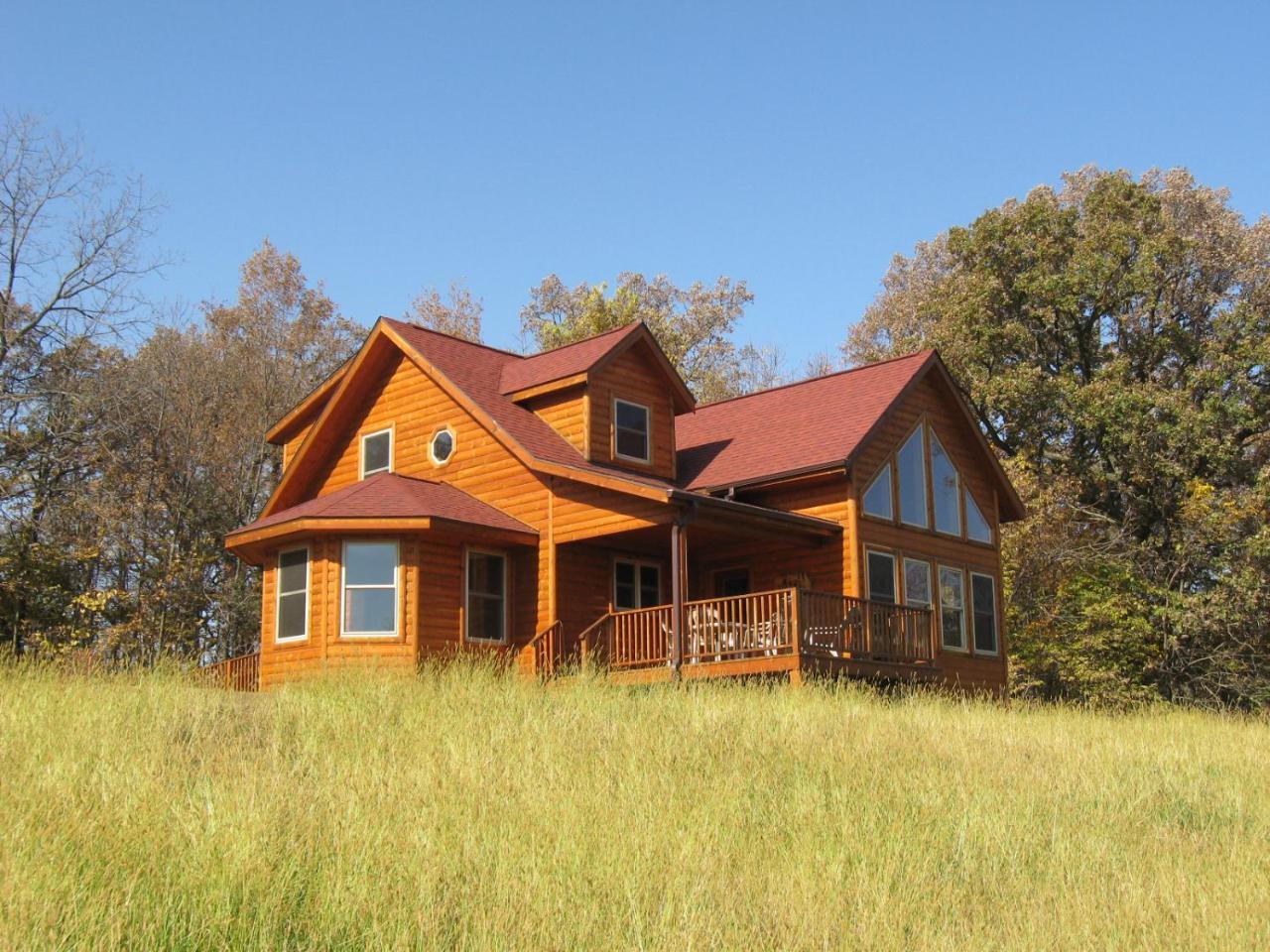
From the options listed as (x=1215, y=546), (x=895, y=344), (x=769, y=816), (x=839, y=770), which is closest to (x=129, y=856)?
(x=769, y=816)

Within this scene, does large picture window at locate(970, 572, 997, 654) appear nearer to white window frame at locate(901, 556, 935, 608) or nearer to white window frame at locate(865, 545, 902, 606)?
white window frame at locate(901, 556, 935, 608)

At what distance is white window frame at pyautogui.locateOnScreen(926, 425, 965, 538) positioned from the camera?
26109 mm

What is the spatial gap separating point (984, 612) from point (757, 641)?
8.33m

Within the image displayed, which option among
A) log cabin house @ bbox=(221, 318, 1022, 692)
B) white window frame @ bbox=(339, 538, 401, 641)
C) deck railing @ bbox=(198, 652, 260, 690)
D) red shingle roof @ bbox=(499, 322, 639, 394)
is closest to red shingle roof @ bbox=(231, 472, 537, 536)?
log cabin house @ bbox=(221, 318, 1022, 692)

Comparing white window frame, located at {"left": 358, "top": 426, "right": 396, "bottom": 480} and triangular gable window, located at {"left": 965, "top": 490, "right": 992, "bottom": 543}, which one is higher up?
white window frame, located at {"left": 358, "top": 426, "right": 396, "bottom": 480}

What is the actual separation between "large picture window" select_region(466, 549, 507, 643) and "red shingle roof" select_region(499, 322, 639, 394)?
3542 millimetres

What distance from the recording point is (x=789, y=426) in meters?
26.2

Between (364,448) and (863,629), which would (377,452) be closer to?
(364,448)

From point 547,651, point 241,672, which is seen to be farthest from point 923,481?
point 241,672

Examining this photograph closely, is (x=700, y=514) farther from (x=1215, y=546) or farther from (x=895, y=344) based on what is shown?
(x=895, y=344)

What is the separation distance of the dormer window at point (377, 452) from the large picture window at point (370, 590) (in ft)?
13.5

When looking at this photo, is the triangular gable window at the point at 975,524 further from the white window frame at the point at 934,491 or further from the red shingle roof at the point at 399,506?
the red shingle roof at the point at 399,506

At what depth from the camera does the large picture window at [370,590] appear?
70.9 feet

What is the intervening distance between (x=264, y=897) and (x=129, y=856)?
105cm
